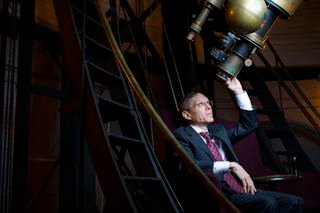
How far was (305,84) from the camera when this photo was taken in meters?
5.03

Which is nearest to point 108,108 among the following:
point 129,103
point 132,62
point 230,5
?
point 129,103

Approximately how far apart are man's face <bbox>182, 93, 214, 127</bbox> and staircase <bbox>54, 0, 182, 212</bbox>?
0.31m

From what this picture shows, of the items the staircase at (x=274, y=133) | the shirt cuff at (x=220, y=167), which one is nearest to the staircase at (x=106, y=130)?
the shirt cuff at (x=220, y=167)

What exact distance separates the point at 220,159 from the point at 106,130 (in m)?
0.67

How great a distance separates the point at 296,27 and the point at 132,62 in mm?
2118

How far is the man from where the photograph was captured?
6.91 ft

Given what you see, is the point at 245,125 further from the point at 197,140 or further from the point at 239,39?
the point at 239,39

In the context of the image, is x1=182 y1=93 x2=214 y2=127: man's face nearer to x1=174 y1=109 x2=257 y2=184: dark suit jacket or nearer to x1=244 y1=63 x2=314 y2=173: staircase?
x1=174 y1=109 x2=257 y2=184: dark suit jacket

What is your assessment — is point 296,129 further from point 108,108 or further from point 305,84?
point 108,108

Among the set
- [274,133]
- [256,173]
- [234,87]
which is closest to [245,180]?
[234,87]

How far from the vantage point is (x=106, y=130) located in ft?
7.89

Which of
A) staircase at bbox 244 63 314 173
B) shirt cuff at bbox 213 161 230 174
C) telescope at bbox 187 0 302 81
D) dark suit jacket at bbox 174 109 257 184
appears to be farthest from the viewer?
staircase at bbox 244 63 314 173

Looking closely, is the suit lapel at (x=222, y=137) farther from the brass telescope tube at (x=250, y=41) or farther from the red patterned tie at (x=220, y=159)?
A: the brass telescope tube at (x=250, y=41)

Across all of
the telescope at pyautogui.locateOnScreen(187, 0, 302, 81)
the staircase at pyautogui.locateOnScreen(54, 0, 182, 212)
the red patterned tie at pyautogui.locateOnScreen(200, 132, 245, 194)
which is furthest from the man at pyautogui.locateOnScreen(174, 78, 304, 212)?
the staircase at pyautogui.locateOnScreen(54, 0, 182, 212)
